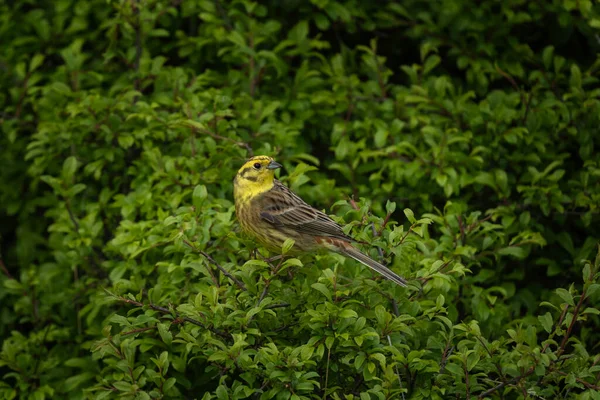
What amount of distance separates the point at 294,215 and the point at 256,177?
33 cm

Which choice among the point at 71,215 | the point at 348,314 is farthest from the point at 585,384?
the point at 71,215

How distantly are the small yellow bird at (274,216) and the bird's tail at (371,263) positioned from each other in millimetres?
46

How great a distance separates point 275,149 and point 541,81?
2273 millimetres

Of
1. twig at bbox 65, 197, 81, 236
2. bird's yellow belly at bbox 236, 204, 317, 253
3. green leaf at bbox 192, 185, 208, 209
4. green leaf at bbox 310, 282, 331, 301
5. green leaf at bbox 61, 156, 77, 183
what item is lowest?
twig at bbox 65, 197, 81, 236

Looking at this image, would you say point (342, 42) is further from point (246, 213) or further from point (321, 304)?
point (321, 304)

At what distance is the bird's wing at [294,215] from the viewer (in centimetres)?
516

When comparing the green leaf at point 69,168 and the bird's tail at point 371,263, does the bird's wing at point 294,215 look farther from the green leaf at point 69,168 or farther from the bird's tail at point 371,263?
the green leaf at point 69,168

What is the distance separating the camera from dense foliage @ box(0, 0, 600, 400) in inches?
170

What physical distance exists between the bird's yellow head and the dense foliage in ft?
0.67

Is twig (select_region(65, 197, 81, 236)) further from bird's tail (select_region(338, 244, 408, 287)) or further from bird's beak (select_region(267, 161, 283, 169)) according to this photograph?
bird's tail (select_region(338, 244, 408, 287))

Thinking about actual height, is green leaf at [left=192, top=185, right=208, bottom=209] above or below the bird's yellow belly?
above

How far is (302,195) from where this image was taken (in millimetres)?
6164

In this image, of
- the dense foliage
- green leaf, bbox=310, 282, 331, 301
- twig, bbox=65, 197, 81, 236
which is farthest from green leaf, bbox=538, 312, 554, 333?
twig, bbox=65, 197, 81, 236

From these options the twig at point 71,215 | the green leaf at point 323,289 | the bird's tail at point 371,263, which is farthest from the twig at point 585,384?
the twig at point 71,215
